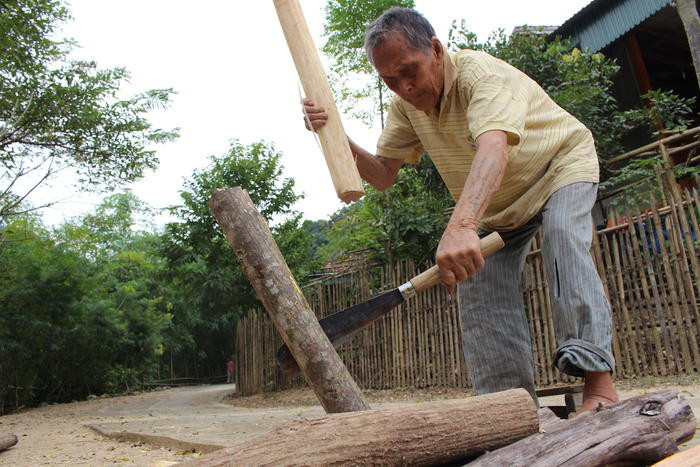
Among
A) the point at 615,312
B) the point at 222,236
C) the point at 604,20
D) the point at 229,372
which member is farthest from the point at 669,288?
the point at 229,372

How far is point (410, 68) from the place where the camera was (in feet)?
7.13

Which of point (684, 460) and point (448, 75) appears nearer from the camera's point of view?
point (684, 460)

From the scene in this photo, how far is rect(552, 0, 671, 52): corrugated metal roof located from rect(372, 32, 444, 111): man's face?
8422 millimetres

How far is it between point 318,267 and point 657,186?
7.61 metres

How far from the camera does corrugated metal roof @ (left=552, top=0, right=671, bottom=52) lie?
9.02 meters

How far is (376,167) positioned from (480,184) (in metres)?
1.00

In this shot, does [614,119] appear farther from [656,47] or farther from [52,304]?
[52,304]

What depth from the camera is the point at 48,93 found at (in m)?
9.09

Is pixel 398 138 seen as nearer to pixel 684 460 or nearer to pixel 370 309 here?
pixel 370 309

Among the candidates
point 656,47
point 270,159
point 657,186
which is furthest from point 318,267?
point 656,47

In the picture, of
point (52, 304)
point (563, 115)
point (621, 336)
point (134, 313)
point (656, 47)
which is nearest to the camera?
point (563, 115)

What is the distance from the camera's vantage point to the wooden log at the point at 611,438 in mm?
1581

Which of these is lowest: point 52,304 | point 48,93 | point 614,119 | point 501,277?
point 501,277

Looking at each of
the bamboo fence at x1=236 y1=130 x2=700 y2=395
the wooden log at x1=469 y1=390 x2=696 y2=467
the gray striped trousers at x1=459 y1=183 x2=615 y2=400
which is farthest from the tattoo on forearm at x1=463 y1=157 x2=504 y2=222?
the bamboo fence at x1=236 y1=130 x2=700 y2=395
